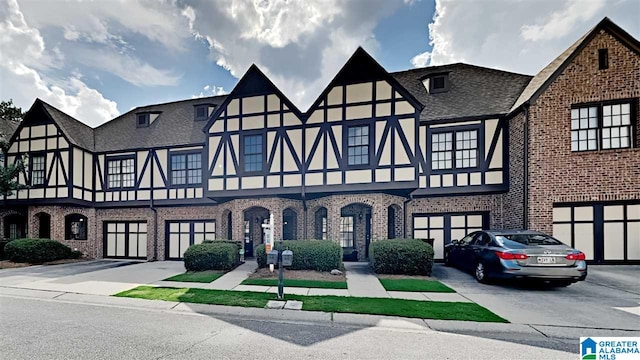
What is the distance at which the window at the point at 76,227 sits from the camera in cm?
1788

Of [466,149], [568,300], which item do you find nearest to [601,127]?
[466,149]

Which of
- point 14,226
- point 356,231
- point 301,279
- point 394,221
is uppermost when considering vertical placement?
point 394,221

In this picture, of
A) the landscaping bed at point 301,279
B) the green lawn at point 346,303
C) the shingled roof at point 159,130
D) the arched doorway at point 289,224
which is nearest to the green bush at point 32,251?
the shingled roof at point 159,130

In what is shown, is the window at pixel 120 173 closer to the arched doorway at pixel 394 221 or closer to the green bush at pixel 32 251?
the green bush at pixel 32 251

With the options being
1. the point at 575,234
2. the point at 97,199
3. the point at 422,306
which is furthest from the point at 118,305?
the point at 575,234

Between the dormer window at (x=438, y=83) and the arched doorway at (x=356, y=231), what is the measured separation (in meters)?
6.63

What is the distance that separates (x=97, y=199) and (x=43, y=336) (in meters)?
15.1

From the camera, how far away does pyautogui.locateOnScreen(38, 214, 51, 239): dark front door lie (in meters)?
17.6

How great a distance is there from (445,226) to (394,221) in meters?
2.25

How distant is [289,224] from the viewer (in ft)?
52.6

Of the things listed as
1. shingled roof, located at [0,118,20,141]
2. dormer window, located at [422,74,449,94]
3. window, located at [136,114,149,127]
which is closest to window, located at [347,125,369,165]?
dormer window, located at [422,74,449,94]

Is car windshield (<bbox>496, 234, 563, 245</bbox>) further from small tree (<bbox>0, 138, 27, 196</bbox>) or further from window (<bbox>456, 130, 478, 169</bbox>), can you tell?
small tree (<bbox>0, 138, 27, 196</bbox>)

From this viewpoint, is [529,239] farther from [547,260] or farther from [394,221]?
[394,221]

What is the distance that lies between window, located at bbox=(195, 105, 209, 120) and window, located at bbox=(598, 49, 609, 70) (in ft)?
59.1
